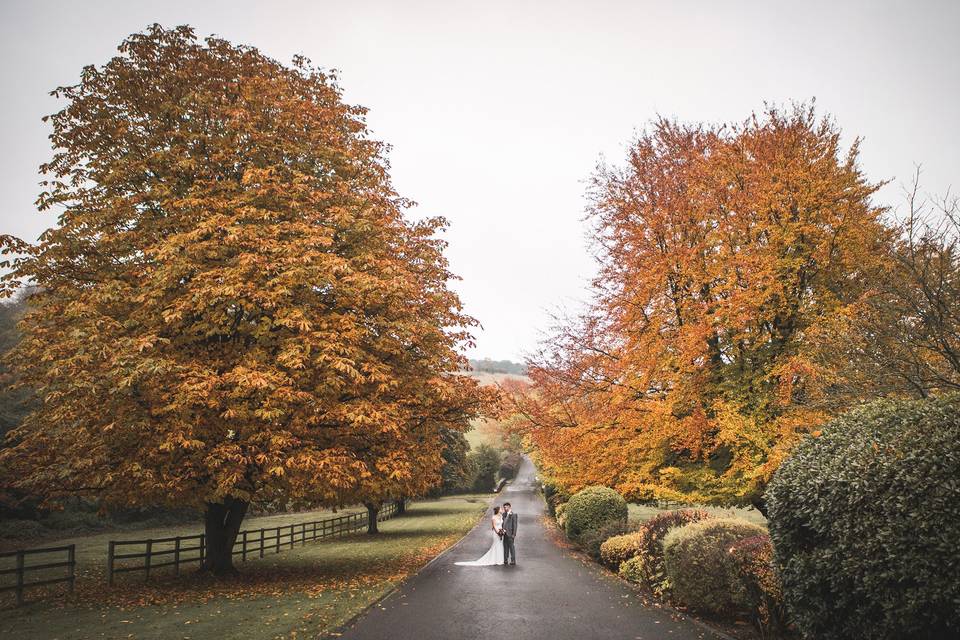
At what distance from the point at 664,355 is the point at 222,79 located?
545 inches

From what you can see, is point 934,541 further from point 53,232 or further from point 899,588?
point 53,232

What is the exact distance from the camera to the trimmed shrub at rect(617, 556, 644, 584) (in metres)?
11.6

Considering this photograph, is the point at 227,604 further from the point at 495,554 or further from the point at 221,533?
the point at 495,554

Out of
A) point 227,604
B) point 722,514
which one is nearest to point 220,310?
point 227,604

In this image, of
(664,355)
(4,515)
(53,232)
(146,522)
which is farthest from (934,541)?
(146,522)

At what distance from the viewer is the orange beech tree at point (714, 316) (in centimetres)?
1092

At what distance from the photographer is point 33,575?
18.4 metres

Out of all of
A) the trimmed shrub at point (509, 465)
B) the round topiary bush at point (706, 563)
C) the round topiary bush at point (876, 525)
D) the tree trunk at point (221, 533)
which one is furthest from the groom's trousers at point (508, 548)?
the trimmed shrub at point (509, 465)

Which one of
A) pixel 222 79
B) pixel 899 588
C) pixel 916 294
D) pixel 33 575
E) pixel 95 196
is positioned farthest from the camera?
pixel 33 575

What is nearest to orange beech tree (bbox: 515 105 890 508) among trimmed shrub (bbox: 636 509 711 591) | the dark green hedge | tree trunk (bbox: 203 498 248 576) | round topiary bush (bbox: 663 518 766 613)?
trimmed shrub (bbox: 636 509 711 591)

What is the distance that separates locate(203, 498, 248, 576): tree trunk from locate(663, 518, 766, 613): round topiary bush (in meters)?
11.1

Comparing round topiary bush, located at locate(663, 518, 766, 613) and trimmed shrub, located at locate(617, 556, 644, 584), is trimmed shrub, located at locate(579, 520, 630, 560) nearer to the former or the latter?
trimmed shrub, located at locate(617, 556, 644, 584)

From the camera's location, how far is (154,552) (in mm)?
14867

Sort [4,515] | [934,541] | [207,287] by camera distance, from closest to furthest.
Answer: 1. [934,541]
2. [207,287]
3. [4,515]
